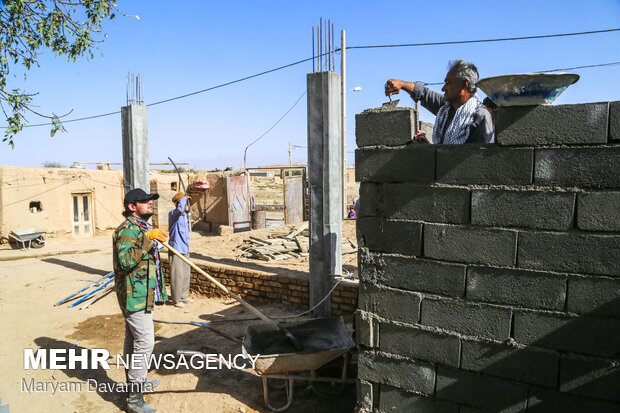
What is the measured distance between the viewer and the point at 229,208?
16.3 m

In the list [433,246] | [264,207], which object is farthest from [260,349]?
[264,207]

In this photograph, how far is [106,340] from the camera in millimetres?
5777

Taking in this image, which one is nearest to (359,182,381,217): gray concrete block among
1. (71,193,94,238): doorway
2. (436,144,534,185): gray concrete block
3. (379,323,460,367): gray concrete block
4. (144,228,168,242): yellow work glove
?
(436,144,534,185): gray concrete block

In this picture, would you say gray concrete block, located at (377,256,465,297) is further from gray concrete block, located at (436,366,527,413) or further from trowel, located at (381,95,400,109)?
trowel, located at (381,95,400,109)

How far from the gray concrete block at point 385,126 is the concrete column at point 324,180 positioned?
2.69 meters

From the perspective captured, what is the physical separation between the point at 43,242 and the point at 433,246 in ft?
49.1

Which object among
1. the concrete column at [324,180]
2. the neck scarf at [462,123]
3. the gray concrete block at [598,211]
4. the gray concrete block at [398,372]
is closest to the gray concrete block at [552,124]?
the gray concrete block at [598,211]

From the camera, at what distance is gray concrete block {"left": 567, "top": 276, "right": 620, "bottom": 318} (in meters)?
2.25

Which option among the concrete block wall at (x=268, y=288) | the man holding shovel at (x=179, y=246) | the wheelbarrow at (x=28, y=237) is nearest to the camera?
the concrete block wall at (x=268, y=288)

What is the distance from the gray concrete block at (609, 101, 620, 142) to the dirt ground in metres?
3.30

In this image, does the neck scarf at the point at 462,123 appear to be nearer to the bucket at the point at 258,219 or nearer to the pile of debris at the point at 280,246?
the pile of debris at the point at 280,246

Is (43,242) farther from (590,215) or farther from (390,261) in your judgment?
(590,215)

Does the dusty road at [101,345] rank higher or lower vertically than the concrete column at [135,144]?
lower

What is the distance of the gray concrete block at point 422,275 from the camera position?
2650 millimetres
